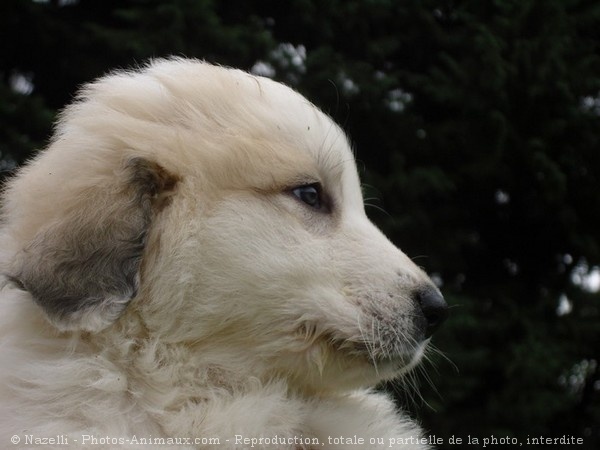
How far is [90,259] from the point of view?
106 inches

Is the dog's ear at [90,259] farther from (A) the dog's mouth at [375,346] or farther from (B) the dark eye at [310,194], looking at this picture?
(A) the dog's mouth at [375,346]

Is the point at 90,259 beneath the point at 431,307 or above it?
above

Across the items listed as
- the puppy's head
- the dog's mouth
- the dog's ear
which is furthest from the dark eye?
the dog's ear

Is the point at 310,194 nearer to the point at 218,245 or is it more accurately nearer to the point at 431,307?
the point at 218,245

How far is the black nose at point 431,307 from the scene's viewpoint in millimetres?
3043

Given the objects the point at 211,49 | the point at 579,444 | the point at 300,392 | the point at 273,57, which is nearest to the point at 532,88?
the point at 273,57

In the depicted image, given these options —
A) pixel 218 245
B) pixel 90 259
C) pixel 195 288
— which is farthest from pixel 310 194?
pixel 90 259

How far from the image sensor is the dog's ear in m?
2.65

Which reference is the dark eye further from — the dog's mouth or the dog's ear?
the dog's ear

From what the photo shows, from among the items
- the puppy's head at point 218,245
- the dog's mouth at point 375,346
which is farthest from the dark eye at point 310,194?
the dog's mouth at point 375,346

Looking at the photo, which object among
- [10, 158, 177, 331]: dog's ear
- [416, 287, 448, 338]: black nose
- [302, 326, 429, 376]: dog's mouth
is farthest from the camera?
A: [416, 287, 448, 338]: black nose

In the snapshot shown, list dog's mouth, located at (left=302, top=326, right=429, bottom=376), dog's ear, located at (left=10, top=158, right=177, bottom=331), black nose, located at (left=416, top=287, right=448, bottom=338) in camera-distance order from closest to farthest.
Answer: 1. dog's ear, located at (left=10, top=158, right=177, bottom=331)
2. dog's mouth, located at (left=302, top=326, right=429, bottom=376)
3. black nose, located at (left=416, top=287, right=448, bottom=338)

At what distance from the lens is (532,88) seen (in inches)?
285

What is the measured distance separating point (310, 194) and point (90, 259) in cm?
96
